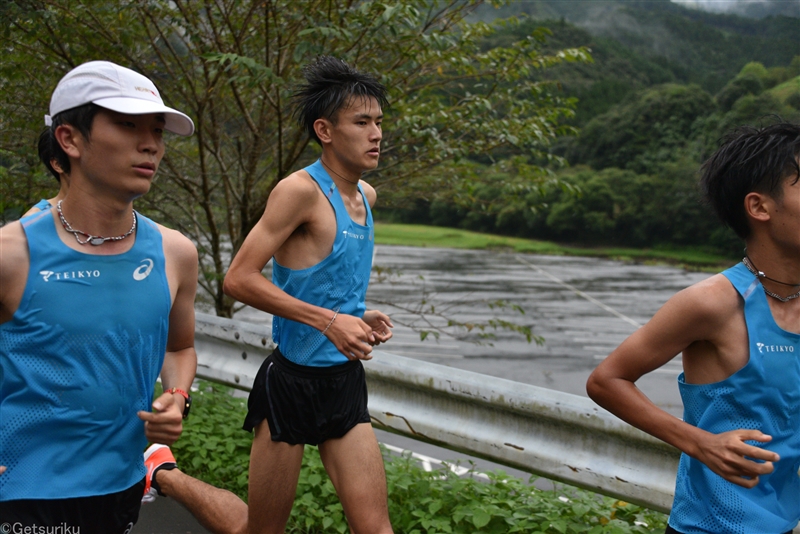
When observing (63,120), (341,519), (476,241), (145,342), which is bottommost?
(476,241)

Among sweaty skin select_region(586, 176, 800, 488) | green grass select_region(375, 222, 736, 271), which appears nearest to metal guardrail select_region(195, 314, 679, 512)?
sweaty skin select_region(586, 176, 800, 488)

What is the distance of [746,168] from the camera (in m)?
2.29

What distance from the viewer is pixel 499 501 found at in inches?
156

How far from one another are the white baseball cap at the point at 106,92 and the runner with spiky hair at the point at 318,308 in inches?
40.4

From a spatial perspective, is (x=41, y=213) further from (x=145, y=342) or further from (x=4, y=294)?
(x=145, y=342)

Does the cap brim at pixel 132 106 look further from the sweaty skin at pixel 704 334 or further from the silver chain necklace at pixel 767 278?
the silver chain necklace at pixel 767 278

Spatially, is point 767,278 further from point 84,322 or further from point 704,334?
point 84,322

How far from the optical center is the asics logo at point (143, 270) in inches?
88.2

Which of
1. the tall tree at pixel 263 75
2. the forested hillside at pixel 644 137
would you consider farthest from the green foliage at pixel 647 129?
the tall tree at pixel 263 75

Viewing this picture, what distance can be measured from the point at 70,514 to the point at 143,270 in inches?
26.5

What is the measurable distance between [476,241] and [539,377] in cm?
4792

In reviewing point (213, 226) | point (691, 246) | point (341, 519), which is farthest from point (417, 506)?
point (691, 246)

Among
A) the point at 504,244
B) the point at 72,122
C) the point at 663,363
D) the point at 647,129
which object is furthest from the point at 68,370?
the point at 647,129

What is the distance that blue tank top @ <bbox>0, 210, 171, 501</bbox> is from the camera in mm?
→ 2084
